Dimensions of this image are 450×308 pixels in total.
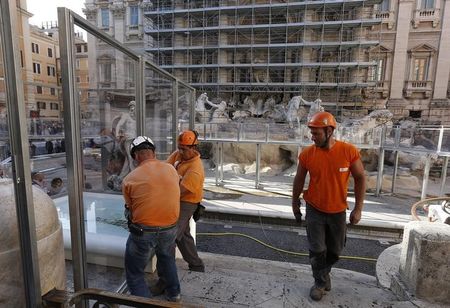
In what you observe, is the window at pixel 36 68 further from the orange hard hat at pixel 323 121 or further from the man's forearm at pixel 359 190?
the man's forearm at pixel 359 190

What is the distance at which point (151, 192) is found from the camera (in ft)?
7.30

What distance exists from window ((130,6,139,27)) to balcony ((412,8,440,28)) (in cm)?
2950

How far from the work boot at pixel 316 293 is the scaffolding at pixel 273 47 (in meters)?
26.0

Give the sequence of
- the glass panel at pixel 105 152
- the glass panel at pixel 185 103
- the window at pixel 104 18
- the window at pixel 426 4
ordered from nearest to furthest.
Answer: the glass panel at pixel 105 152, the glass panel at pixel 185 103, the window at pixel 426 4, the window at pixel 104 18

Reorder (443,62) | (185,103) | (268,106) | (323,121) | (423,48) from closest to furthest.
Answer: (323,121) → (185,103) → (443,62) → (423,48) → (268,106)

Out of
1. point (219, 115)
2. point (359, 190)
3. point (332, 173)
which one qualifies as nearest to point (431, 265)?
point (359, 190)

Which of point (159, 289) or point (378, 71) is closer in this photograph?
point (159, 289)

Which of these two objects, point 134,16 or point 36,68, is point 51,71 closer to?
point 36,68

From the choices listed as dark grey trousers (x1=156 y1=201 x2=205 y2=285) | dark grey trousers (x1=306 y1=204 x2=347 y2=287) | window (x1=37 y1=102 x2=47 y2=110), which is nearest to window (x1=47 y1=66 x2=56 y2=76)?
window (x1=37 y1=102 x2=47 y2=110)

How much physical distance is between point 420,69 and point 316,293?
32500 mm

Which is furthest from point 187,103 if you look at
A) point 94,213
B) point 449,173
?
point 449,173

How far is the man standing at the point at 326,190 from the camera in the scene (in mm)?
2682

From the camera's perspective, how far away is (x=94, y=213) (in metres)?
3.20

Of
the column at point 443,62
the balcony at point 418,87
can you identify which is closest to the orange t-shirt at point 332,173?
the balcony at point 418,87
